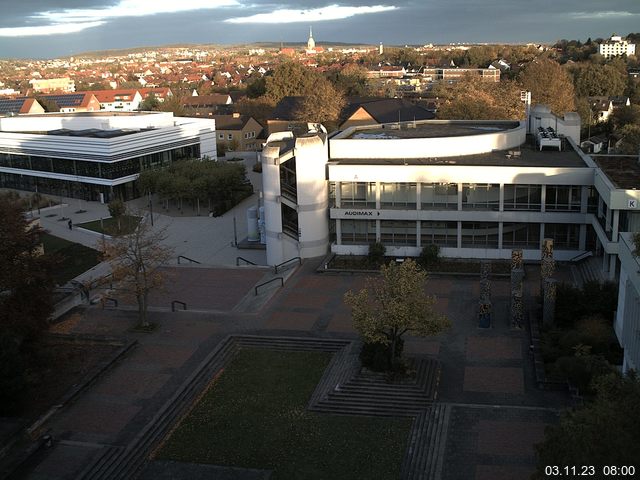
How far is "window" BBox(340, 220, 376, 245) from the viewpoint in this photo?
1526 inches

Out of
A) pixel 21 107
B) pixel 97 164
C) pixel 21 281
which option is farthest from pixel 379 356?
pixel 21 107

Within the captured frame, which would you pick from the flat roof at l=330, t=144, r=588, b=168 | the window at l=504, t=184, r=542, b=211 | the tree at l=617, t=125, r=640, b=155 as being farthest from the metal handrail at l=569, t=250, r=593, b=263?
the tree at l=617, t=125, r=640, b=155

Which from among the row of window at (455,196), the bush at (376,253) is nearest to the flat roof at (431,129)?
the row of window at (455,196)

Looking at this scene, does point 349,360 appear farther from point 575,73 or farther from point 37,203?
point 575,73

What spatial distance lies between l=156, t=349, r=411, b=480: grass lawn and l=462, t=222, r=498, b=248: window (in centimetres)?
Result: 1567

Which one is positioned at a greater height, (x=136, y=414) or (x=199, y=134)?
(x=199, y=134)

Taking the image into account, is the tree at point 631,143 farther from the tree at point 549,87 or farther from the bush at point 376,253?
the bush at point 376,253

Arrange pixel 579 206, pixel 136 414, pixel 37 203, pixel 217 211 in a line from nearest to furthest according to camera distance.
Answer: pixel 136 414
pixel 579 206
pixel 217 211
pixel 37 203

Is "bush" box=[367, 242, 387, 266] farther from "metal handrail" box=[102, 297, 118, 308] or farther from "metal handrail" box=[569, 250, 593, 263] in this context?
"metal handrail" box=[102, 297, 118, 308]

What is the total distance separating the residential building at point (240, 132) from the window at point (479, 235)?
56422 millimetres

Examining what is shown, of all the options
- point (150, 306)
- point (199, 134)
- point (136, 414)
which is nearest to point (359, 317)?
point (136, 414)

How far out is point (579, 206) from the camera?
118 ft

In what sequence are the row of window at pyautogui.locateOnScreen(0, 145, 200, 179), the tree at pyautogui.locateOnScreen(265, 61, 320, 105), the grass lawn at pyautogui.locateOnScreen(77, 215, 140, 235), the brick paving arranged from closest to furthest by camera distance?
the brick paving, the grass lawn at pyautogui.locateOnScreen(77, 215, 140, 235), the row of window at pyautogui.locateOnScreen(0, 145, 200, 179), the tree at pyautogui.locateOnScreen(265, 61, 320, 105)

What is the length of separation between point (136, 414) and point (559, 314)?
16721 millimetres
